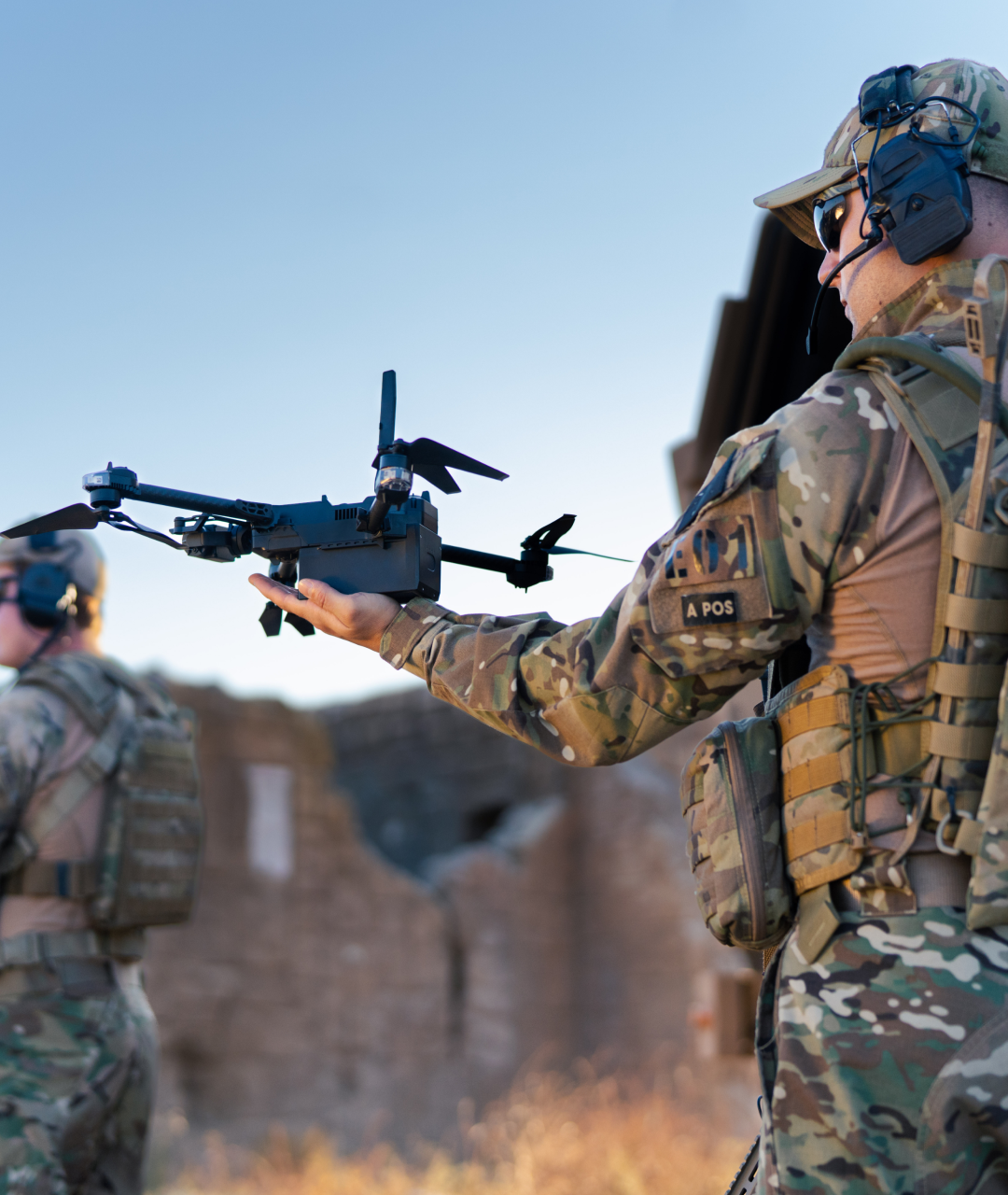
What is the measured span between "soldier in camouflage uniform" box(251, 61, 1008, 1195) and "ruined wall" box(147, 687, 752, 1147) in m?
7.46

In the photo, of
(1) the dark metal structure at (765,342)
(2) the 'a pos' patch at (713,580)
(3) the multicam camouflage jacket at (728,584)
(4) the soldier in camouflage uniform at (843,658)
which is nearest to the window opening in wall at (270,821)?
(1) the dark metal structure at (765,342)

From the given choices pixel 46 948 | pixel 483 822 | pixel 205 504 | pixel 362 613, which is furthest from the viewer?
pixel 483 822

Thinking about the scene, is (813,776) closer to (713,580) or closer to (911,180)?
(713,580)

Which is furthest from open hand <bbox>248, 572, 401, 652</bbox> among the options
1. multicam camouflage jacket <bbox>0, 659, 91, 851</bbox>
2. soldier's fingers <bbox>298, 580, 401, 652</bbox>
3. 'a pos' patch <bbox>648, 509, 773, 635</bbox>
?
multicam camouflage jacket <bbox>0, 659, 91, 851</bbox>

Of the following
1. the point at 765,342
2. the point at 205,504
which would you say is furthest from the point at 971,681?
the point at 765,342

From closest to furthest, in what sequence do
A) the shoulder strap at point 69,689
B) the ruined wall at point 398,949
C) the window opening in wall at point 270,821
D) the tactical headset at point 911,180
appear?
1. the tactical headset at point 911,180
2. the shoulder strap at point 69,689
3. the ruined wall at point 398,949
4. the window opening in wall at point 270,821

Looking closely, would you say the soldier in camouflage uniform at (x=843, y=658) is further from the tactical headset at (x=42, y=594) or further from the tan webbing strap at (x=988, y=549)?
the tactical headset at (x=42, y=594)

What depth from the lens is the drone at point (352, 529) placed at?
201 cm

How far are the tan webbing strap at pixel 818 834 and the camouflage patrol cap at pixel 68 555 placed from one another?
284 centimetres

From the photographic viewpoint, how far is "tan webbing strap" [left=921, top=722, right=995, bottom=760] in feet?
5.03

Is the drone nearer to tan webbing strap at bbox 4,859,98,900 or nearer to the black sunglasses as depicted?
the black sunglasses

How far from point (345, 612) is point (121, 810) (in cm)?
207

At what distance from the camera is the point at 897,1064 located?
58.1 inches

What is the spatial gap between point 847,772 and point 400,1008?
918 cm
